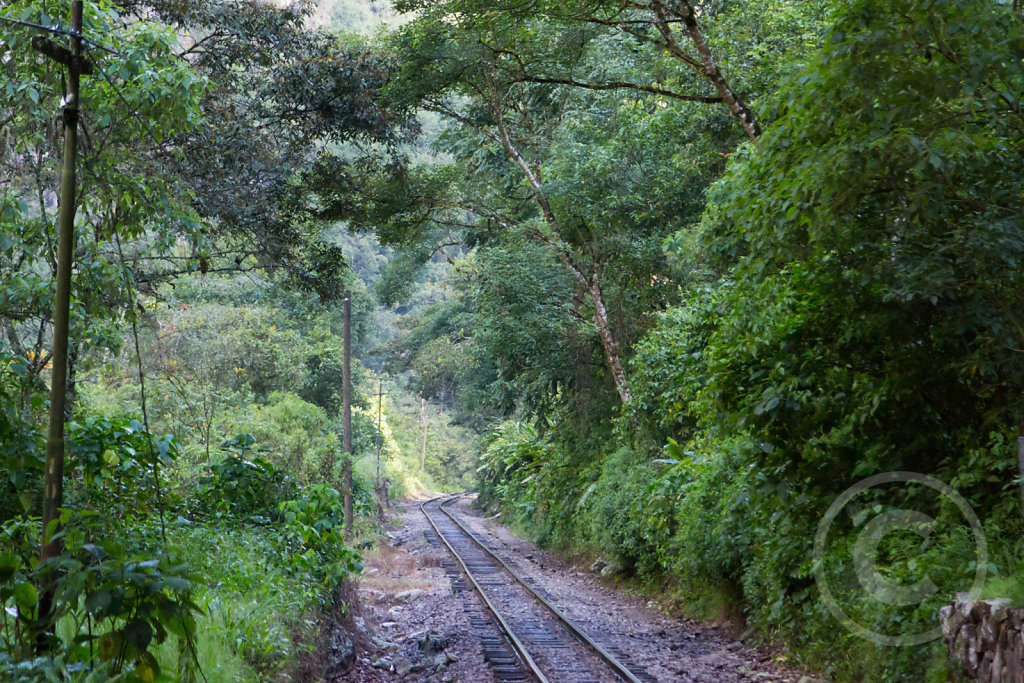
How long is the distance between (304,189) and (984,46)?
10.8 metres

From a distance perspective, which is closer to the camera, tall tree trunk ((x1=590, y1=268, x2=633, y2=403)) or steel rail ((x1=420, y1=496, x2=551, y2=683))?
steel rail ((x1=420, y1=496, x2=551, y2=683))

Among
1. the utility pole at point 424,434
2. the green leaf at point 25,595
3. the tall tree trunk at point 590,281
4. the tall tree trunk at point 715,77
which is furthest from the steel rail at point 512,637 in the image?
the utility pole at point 424,434

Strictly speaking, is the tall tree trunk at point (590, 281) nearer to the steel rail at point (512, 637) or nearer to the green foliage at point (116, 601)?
the steel rail at point (512, 637)

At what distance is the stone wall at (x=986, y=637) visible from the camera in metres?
5.33

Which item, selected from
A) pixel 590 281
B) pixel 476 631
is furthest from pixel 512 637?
pixel 590 281

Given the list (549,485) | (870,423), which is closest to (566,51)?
(870,423)

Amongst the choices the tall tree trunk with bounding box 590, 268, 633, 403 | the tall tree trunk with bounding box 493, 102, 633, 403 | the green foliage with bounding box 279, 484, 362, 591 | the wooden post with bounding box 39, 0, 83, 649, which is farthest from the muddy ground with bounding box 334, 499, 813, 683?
the wooden post with bounding box 39, 0, 83, 649

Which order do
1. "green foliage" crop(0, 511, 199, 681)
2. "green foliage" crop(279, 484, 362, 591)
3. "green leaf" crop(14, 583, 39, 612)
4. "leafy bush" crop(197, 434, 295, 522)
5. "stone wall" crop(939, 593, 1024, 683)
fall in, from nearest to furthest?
1. "green foliage" crop(0, 511, 199, 681)
2. "green leaf" crop(14, 583, 39, 612)
3. "stone wall" crop(939, 593, 1024, 683)
4. "green foliage" crop(279, 484, 362, 591)
5. "leafy bush" crop(197, 434, 295, 522)

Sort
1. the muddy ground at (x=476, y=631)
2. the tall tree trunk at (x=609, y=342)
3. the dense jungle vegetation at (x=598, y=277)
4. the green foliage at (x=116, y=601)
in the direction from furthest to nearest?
the tall tree trunk at (x=609, y=342), the muddy ground at (x=476, y=631), the dense jungle vegetation at (x=598, y=277), the green foliage at (x=116, y=601)

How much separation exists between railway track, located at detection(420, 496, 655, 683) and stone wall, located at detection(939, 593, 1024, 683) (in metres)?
3.35

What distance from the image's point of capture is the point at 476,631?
38.1 feet

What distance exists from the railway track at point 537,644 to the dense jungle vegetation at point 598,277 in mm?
1887

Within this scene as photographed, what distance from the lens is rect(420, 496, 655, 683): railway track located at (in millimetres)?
8992

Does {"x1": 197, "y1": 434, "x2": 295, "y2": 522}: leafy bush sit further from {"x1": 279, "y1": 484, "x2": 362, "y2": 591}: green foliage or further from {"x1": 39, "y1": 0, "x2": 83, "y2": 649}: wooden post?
{"x1": 39, "y1": 0, "x2": 83, "y2": 649}: wooden post
